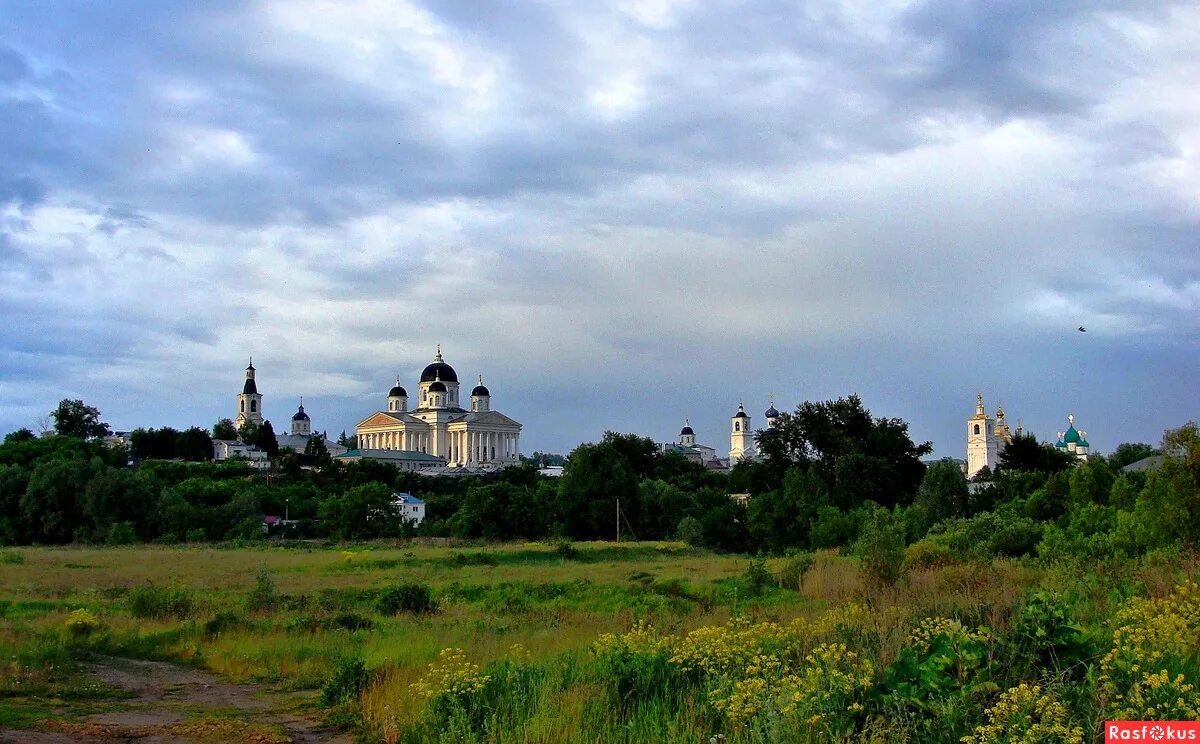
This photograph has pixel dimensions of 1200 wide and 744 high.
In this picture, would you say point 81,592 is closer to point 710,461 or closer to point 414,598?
point 414,598

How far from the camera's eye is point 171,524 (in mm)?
55875

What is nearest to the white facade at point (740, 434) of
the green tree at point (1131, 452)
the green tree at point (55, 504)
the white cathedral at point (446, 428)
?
the white cathedral at point (446, 428)

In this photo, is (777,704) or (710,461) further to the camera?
(710,461)

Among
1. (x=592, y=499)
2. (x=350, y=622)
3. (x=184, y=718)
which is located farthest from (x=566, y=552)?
(x=184, y=718)

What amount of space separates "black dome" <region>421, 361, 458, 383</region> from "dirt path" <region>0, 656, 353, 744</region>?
495ft

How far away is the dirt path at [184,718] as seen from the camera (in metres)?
9.23

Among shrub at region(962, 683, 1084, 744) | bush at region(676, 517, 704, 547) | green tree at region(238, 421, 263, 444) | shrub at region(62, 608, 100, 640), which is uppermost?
green tree at region(238, 421, 263, 444)

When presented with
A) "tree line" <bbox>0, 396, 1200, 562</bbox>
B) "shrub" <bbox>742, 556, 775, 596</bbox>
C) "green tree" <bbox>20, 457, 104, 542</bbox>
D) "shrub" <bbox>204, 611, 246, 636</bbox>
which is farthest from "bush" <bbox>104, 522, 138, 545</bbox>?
"shrub" <bbox>742, 556, 775, 596</bbox>

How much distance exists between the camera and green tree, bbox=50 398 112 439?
12119cm

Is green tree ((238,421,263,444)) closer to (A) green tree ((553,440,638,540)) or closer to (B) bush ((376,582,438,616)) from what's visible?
(A) green tree ((553,440,638,540))

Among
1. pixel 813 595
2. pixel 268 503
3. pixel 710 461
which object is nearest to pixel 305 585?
pixel 813 595

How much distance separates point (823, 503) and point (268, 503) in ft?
143

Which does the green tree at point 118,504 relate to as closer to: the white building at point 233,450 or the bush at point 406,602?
the bush at point 406,602

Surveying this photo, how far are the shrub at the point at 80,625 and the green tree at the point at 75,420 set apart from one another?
116 m
